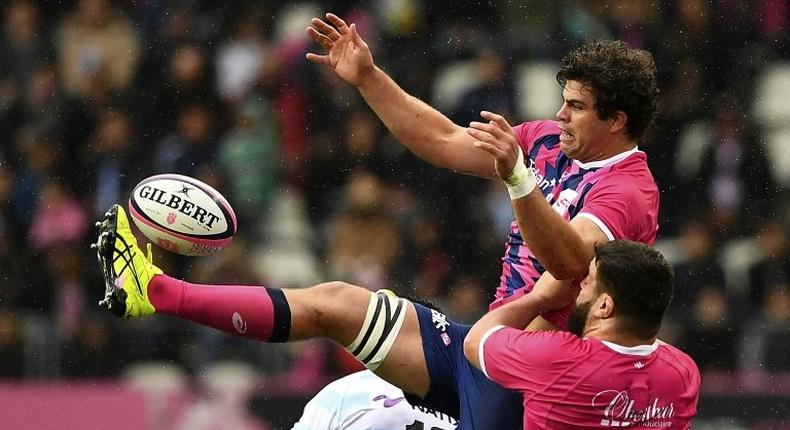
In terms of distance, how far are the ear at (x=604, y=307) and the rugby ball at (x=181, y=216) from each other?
5.55ft

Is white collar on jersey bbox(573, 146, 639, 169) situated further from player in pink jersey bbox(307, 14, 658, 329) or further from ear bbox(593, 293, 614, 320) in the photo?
ear bbox(593, 293, 614, 320)

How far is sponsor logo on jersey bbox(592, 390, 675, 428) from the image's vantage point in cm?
554

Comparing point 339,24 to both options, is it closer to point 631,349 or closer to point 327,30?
point 327,30

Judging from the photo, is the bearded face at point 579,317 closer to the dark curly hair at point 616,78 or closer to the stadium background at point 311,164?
the dark curly hair at point 616,78

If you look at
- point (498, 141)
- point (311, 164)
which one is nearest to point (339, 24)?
point (498, 141)

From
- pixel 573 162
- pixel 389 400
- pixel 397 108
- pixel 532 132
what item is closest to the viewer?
pixel 573 162

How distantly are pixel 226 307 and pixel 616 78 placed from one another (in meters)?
1.80

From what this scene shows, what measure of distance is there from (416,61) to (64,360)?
3.67 meters

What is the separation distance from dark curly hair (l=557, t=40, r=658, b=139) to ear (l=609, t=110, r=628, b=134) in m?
0.02

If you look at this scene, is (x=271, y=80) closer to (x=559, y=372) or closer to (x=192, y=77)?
(x=192, y=77)

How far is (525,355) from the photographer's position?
221 inches

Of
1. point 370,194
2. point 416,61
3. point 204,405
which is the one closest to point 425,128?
point 204,405

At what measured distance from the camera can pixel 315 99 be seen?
1222 centimetres

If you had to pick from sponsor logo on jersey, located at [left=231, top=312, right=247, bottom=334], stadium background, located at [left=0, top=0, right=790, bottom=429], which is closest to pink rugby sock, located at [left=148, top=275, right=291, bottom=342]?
sponsor logo on jersey, located at [left=231, top=312, right=247, bottom=334]
